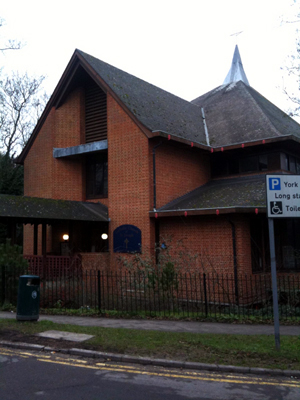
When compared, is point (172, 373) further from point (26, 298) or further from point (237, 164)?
point (237, 164)

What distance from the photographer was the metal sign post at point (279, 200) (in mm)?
6770

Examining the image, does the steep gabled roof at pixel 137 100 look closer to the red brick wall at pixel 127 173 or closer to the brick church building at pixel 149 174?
the brick church building at pixel 149 174

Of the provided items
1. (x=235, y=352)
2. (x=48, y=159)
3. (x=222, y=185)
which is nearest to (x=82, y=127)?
(x=48, y=159)

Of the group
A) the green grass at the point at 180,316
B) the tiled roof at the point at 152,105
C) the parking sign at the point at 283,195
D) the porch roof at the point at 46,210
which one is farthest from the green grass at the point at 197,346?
the tiled roof at the point at 152,105

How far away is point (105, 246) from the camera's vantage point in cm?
1798

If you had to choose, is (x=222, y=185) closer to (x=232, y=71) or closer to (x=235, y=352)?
(x=235, y=352)

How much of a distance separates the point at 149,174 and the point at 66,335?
8.61 meters

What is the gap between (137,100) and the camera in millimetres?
18031

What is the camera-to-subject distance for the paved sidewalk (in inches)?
343

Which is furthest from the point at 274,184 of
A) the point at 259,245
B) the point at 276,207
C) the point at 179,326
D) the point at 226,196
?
the point at 259,245

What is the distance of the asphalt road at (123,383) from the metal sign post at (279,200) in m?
1.44

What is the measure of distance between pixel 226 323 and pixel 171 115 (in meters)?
11.8

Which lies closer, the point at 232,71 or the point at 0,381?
the point at 0,381

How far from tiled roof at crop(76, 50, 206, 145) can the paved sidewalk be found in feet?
26.9
